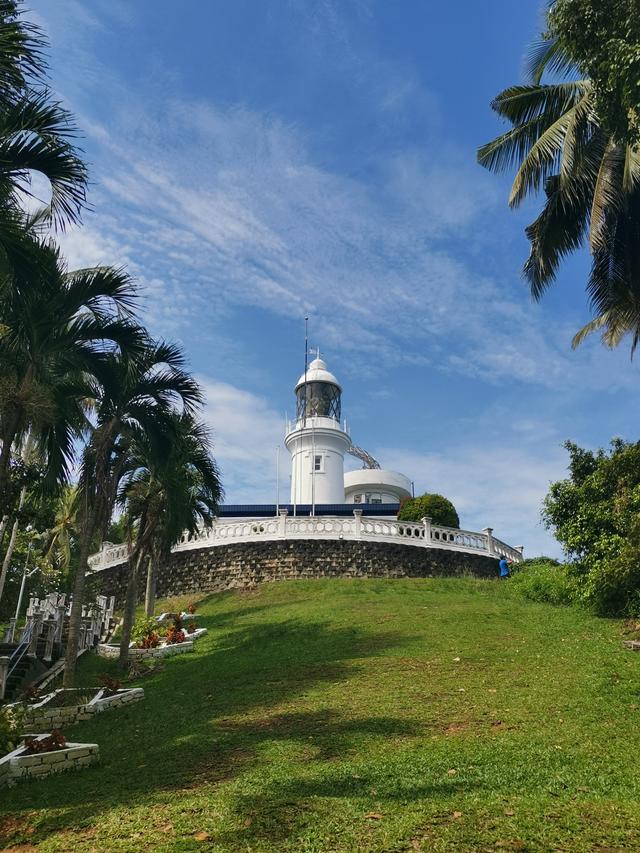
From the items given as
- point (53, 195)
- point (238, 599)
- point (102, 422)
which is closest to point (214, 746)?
point (53, 195)

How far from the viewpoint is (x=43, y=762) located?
9.05 metres

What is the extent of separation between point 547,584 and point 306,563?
11.1 metres

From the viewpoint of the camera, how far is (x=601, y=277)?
55.9ft

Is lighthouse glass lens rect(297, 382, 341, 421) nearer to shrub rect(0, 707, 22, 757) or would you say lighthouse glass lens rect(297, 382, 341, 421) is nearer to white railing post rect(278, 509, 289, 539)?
white railing post rect(278, 509, 289, 539)

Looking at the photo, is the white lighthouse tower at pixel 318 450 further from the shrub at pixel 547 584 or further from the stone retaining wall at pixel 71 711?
the stone retaining wall at pixel 71 711

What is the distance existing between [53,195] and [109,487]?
8.23m

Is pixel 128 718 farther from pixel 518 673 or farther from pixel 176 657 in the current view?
pixel 518 673

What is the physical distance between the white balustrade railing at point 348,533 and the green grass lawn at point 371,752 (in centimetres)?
1342

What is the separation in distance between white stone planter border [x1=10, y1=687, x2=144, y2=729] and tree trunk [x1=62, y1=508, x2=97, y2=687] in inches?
27.9

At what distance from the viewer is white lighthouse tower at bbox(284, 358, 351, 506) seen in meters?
45.2

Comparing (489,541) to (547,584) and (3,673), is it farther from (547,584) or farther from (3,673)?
(3,673)

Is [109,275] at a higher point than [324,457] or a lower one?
lower

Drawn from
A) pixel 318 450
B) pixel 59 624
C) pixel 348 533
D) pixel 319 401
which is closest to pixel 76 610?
pixel 59 624

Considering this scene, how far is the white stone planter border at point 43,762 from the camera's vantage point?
28.9 ft
